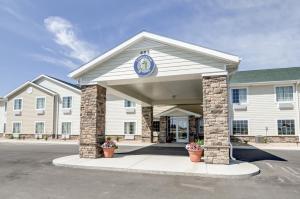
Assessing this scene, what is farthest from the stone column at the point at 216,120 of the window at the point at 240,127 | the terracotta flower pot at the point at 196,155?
the window at the point at 240,127

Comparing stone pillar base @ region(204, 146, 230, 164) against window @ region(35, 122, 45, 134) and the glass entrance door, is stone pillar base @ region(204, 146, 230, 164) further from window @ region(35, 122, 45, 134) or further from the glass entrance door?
window @ region(35, 122, 45, 134)

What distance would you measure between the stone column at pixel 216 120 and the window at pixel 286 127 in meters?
14.1

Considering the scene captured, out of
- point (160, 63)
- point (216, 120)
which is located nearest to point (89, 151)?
point (160, 63)

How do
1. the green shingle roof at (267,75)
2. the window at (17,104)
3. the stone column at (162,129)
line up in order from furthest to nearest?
the window at (17,104) → the stone column at (162,129) → the green shingle roof at (267,75)

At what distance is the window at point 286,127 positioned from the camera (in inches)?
776

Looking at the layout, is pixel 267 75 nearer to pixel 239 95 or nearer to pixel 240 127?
pixel 239 95

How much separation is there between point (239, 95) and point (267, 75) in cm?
369

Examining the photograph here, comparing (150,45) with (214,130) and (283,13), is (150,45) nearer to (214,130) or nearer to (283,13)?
(214,130)

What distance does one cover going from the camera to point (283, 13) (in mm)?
11086

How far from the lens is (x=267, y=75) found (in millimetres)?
22031

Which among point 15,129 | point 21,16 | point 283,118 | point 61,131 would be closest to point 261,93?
point 283,118

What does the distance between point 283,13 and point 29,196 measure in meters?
12.9

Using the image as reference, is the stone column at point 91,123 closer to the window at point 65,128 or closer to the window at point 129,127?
the window at point 129,127

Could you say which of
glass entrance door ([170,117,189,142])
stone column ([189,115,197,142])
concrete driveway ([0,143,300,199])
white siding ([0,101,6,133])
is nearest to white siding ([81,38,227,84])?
concrete driveway ([0,143,300,199])
